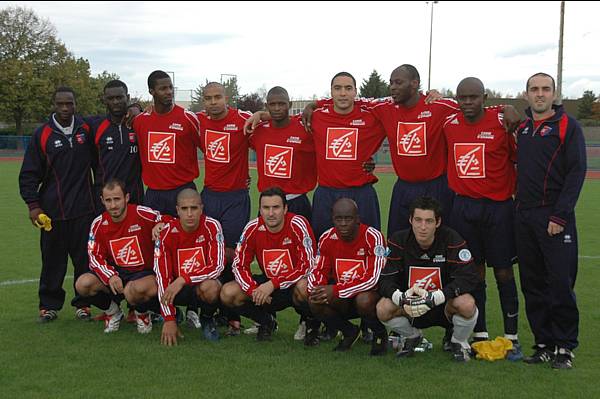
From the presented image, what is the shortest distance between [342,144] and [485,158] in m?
1.23

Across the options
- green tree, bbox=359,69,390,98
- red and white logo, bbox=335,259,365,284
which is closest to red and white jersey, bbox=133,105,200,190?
red and white logo, bbox=335,259,365,284

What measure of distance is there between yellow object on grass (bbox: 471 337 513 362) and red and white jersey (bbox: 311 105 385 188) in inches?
64.4

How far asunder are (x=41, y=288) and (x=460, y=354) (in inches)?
151

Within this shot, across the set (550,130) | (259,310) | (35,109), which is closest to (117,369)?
(259,310)

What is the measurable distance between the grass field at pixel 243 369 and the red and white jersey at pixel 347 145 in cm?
141

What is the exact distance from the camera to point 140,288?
5523mm

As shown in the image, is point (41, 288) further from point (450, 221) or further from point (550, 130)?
point (550, 130)

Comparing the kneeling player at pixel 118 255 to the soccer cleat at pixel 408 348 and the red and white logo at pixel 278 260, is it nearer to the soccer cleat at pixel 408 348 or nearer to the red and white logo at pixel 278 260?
the red and white logo at pixel 278 260

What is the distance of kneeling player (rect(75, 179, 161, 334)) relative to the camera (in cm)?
562

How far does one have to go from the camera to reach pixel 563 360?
462cm

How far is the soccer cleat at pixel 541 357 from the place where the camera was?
4.76 metres

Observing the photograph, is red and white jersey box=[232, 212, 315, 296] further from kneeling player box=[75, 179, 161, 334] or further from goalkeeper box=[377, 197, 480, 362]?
kneeling player box=[75, 179, 161, 334]

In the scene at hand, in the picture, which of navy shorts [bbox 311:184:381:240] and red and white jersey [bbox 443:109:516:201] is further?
navy shorts [bbox 311:184:381:240]

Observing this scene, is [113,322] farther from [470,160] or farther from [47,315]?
[470,160]
